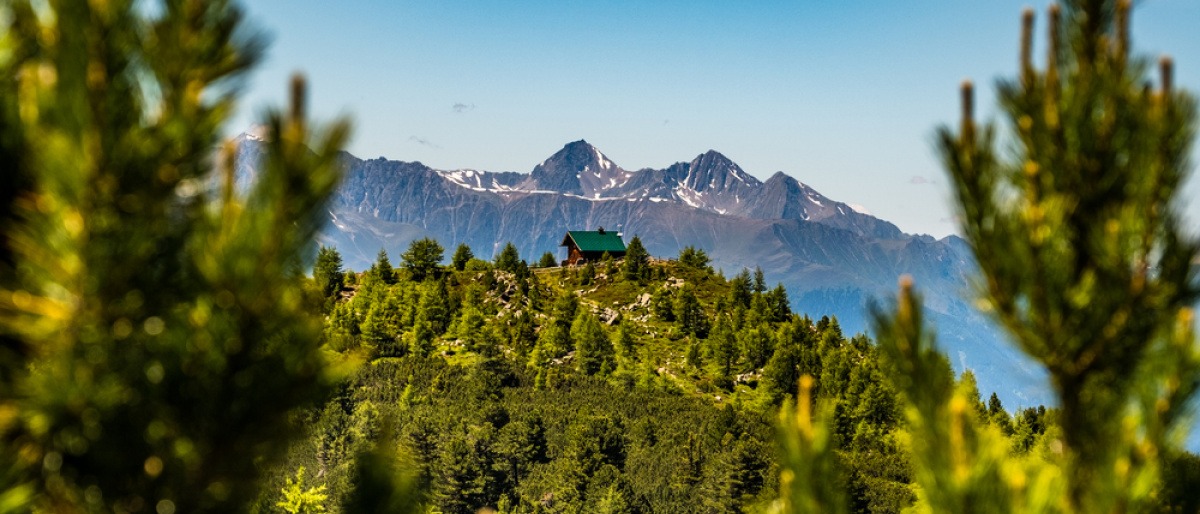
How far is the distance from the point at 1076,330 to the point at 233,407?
3829 millimetres

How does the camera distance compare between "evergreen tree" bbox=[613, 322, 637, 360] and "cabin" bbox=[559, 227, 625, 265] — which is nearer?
"evergreen tree" bbox=[613, 322, 637, 360]

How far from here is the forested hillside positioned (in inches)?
1666

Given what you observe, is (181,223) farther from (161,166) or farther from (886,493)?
(886,493)

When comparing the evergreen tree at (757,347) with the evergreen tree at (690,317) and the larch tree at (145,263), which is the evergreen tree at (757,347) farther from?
the larch tree at (145,263)

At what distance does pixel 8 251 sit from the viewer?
290 cm

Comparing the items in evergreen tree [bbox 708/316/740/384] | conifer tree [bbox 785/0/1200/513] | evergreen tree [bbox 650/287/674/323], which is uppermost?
evergreen tree [bbox 650/287/674/323]

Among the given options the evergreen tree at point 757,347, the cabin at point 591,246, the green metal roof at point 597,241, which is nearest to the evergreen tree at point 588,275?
the cabin at point 591,246

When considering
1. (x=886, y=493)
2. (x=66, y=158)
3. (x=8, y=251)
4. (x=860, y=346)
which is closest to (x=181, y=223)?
(x=66, y=158)

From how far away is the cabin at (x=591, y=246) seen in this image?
122 m

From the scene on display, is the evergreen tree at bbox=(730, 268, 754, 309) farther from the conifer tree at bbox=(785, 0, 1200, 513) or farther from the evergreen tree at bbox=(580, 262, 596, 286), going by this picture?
the conifer tree at bbox=(785, 0, 1200, 513)

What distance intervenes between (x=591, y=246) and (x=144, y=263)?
121m

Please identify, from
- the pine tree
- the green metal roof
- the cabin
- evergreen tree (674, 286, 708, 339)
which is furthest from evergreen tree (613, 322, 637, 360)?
the pine tree

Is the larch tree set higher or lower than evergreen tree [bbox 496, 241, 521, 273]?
lower

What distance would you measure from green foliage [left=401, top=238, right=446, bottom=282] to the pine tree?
103 meters
